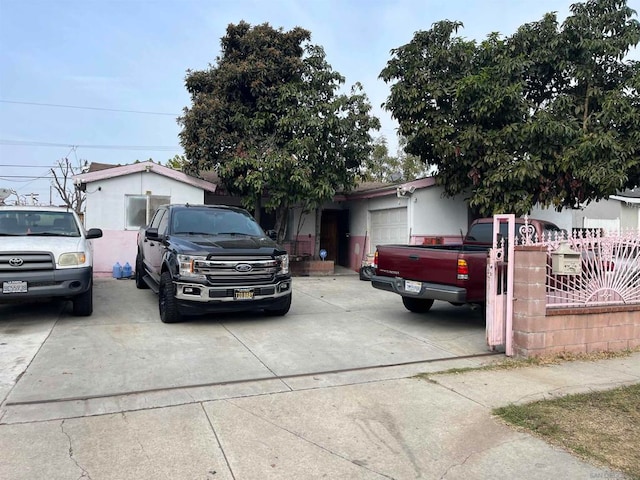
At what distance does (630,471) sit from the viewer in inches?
129

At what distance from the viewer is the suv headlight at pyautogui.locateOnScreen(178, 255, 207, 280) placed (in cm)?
710

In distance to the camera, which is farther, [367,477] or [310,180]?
[310,180]

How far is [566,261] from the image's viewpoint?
243 inches

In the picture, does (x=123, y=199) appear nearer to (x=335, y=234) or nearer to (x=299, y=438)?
(x=335, y=234)

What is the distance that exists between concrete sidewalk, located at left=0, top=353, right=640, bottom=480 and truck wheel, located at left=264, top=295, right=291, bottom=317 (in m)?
2.93

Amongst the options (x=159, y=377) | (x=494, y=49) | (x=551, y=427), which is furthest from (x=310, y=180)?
(x=551, y=427)

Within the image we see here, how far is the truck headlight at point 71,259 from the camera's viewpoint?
7336mm

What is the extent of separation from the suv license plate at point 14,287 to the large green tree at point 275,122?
7.37 m

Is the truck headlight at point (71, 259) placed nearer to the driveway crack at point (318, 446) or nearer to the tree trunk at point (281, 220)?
the driveway crack at point (318, 446)

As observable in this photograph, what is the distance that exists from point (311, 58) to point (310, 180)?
3976 mm

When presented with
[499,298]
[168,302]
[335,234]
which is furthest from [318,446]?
[335,234]

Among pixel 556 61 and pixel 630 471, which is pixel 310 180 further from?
pixel 630 471

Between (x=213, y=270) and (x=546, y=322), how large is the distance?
15.4ft

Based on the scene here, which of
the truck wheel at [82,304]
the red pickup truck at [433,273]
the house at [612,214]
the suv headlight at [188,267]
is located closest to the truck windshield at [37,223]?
the truck wheel at [82,304]
